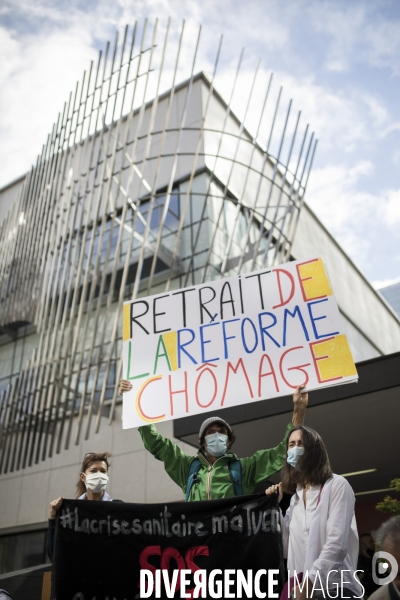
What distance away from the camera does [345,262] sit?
20109mm

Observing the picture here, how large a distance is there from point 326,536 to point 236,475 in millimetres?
1131

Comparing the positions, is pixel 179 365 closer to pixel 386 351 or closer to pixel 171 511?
pixel 171 511

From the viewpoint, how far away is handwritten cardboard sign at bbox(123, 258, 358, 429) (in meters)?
4.54

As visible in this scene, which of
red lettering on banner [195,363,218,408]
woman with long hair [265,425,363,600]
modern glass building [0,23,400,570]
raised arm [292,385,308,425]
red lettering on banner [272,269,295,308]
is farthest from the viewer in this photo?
modern glass building [0,23,400,570]

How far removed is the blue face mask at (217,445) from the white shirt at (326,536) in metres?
0.86

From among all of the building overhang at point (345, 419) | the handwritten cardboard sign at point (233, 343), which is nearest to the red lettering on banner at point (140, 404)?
the handwritten cardboard sign at point (233, 343)

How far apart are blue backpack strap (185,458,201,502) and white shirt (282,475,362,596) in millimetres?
964

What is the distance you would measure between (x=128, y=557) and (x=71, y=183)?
31.3ft

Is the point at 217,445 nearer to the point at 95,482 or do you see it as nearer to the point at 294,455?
the point at 294,455

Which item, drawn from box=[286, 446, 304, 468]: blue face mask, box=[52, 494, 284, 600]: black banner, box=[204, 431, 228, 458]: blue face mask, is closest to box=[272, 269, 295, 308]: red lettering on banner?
box=[204, 431, 228, 458]: blue face mask

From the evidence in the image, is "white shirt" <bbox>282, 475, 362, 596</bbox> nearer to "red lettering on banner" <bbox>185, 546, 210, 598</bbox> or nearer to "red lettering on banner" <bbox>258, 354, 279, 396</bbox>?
"red lettering on banner" <bbox>185, 546, 210, 598</bbox>

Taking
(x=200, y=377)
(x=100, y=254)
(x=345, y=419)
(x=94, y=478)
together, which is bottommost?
(x=94, y=478)

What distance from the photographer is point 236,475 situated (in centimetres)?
418

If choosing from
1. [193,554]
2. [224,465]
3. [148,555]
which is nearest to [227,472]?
[224,465]
